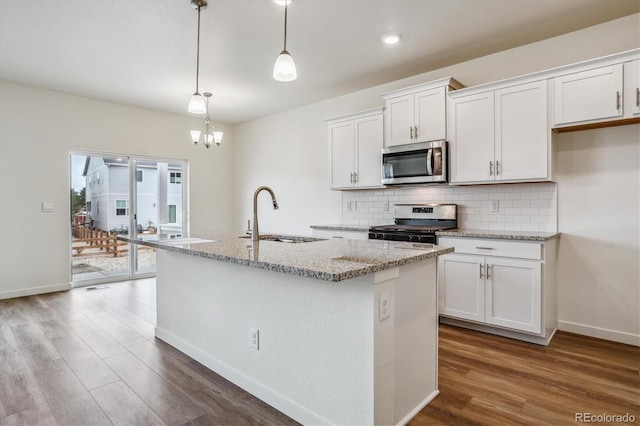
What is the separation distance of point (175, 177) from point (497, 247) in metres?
5.15

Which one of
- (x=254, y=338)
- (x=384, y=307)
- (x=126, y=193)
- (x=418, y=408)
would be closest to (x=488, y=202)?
(x=418, y=408)

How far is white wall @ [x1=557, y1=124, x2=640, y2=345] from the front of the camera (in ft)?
9.59

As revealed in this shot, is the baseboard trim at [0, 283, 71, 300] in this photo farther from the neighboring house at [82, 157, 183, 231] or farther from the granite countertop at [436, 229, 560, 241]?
the granite countertop at [436, 229, 560, 241]

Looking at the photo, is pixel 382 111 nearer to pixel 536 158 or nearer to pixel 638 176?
pixel 536 158

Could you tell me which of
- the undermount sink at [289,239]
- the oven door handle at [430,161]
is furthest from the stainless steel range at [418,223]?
the undermount sink at [289,239]

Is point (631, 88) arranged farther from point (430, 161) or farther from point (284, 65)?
point (284, 65)

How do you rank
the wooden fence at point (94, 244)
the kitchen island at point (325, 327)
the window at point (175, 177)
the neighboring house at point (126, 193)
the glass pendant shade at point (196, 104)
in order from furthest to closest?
the window at point (175, 177) → the neighboring house at point (126, 193) → the wooden fence at point (94, 244) → the glass pendant shade at point (196, 104) → the kitchen island at point (325, 327)

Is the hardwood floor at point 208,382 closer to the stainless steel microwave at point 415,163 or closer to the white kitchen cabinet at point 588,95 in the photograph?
the stainless steel microwave at point 415,163

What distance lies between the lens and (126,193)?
5574 millimetres

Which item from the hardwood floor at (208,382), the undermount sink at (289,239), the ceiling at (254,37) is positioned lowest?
the hardwood floor at (208,382)

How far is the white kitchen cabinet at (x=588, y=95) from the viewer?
2.70m

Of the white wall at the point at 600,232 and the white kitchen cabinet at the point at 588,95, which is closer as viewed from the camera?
the white kitchen cabinet at the point at 588,95

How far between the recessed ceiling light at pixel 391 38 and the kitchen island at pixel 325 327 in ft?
6.83

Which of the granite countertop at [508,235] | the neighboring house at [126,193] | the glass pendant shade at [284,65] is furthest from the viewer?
the neighboring house at [126,193]
